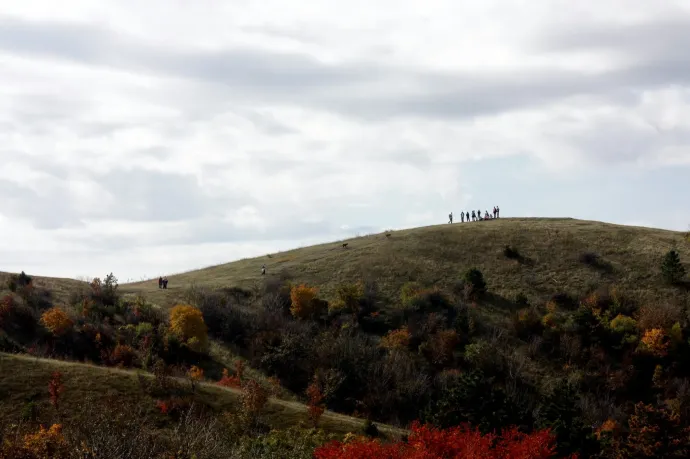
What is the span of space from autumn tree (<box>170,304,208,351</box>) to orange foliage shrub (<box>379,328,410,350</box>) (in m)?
18.6

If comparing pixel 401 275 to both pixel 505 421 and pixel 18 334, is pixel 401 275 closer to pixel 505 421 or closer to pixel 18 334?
pixel 505 421

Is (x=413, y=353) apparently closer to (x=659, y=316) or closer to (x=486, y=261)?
(x=486, y=261)

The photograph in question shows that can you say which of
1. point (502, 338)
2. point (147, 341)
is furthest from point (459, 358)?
point (147, 341)

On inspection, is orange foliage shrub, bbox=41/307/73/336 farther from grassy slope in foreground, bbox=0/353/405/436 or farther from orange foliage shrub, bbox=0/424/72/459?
orange foliage shrub, bbox=0/424/72/459

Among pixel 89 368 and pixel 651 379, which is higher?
pixel 89 368

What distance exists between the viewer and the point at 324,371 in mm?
66250

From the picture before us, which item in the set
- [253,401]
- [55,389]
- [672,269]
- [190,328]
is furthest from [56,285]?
[672,269]

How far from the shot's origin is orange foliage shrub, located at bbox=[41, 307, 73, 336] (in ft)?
215

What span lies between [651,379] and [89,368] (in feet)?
173

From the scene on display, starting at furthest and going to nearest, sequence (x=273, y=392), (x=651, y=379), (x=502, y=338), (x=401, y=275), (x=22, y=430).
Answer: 1. (x=401, y=275)
2. (x=502, y=338)
3. (x=651, y=379)
4. (x=273, y=392)
5. (x=22, y=430)

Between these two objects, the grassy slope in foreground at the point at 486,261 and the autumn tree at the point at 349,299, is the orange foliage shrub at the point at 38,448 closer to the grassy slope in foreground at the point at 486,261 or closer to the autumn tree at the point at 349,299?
the autumn tree at the point at 349,299

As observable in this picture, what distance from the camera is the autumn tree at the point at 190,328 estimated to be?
68750 millimetres

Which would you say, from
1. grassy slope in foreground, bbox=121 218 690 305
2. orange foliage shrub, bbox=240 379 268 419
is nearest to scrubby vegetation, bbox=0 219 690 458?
orange foliage shrub, bbox=240 379 268 419

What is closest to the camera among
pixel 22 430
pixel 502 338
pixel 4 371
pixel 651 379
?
Result: pixel 22 430
